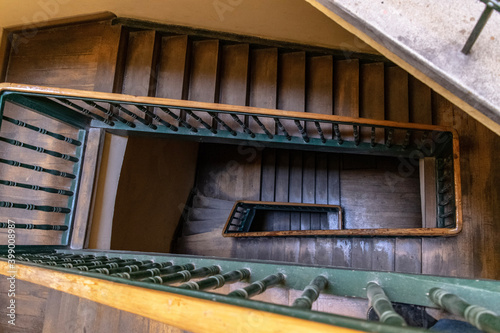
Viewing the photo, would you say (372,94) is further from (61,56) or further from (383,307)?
(61,56)

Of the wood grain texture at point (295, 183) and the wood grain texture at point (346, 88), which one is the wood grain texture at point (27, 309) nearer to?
the wood grain texture at point (346, 88)

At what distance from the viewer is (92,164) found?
8.93ft

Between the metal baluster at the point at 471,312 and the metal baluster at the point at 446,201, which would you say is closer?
the metal baluster at the point at 471,312

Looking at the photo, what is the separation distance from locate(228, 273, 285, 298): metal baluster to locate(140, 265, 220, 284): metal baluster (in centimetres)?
29

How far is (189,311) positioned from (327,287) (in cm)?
70

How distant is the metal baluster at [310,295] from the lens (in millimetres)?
865

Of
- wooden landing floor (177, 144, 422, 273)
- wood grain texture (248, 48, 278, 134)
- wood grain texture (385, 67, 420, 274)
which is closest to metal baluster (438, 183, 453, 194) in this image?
wood grain texture (385, 67, 420, 274)

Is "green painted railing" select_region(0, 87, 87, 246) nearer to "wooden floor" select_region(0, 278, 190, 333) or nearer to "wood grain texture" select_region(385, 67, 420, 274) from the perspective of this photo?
"wooden floor" select_region(0, 278, 190, 333)

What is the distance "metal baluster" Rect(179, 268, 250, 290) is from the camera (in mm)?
1049

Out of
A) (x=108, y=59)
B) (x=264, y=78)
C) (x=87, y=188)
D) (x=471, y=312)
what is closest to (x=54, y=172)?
(x=87, y=188)

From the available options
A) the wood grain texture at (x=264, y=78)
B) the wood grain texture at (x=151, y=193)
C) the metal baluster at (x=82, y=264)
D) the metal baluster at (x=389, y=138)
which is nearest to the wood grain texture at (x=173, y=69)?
the wood grain texture at (x=151, y=193)

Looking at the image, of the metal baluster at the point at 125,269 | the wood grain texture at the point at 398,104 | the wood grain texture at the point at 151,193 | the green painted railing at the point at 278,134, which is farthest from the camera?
the wood grain texture at the point at 151,193

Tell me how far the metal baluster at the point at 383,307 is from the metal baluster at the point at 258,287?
33cm

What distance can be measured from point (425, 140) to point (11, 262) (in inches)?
108
